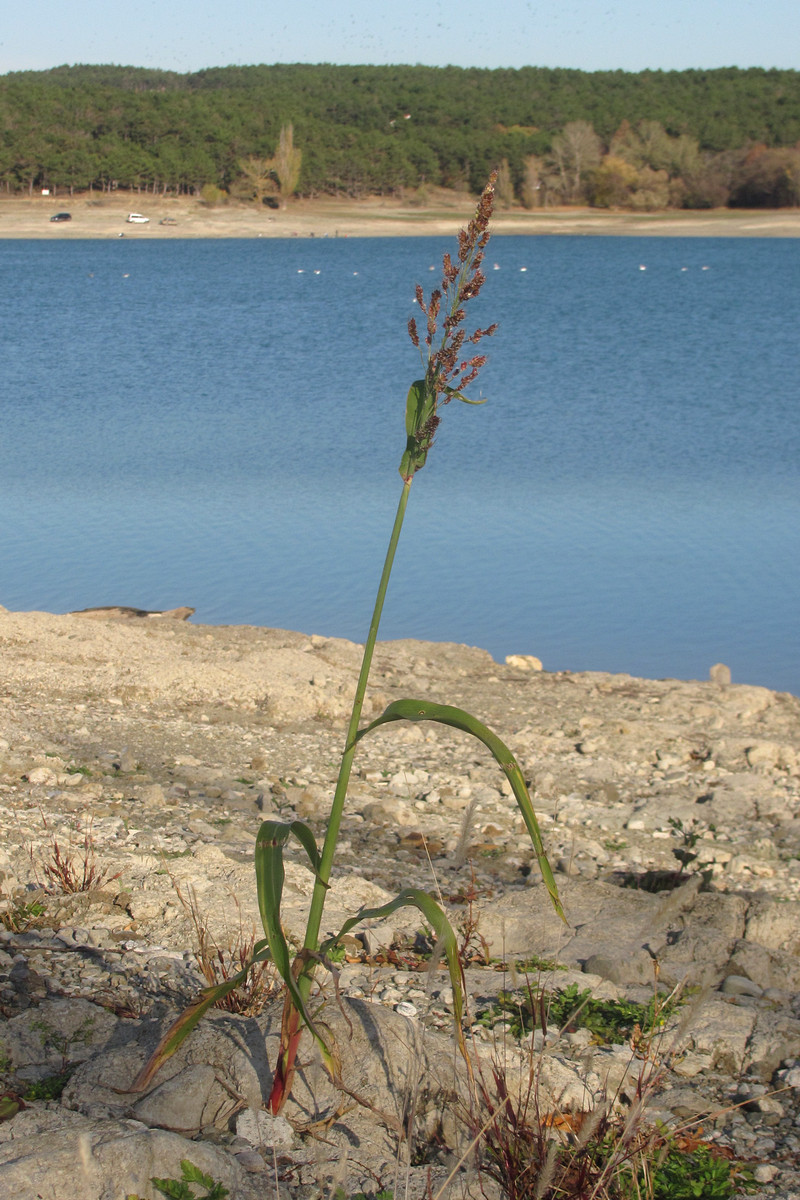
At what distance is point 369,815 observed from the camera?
16.8 feet

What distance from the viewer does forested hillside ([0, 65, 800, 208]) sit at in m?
82.2

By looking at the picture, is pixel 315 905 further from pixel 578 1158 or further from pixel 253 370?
pixel 253 370

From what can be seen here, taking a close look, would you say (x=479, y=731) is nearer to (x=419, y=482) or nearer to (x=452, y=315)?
(x=452, y=315)

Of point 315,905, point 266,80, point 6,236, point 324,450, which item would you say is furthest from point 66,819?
point 266,80

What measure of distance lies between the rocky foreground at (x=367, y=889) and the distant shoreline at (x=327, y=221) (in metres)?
67.7

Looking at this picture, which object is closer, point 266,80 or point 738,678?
point 738,678

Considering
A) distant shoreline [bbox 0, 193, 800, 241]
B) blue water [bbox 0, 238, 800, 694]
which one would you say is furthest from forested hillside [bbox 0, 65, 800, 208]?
blue water [bbox 0, 238, 800, 694]

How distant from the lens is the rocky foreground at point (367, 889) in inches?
89.1

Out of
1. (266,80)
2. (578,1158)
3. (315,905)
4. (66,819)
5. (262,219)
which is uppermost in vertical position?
(266,80)

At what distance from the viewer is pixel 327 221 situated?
81188 millimetres

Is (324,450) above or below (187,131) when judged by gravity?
below

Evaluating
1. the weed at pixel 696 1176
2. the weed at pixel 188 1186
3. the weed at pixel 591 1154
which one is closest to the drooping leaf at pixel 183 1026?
the weed at pixel 188 1186

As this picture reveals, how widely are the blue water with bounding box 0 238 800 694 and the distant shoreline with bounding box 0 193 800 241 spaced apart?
43.7 meters

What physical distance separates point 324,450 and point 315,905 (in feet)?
45.3
